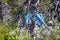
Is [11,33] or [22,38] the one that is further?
[11,33]

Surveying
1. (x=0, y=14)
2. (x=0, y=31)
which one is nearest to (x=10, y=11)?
(x=0, y=14)

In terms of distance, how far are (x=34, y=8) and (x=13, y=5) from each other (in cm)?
95

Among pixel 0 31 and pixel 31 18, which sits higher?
pixel 31 18

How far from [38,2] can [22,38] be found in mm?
442

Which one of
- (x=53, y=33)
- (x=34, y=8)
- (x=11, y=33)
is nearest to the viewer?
(x=34, y=8)

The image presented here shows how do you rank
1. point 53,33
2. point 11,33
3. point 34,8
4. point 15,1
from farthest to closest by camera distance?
point 15,1
point 53,33
point 11,33
point 34,8

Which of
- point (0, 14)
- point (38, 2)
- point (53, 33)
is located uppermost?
point (38, 2)

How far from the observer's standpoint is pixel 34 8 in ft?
8.80

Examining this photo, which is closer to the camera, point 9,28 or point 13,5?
point 9,28

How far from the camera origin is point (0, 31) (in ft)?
10.5

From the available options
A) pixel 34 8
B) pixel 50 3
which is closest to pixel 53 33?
pixel 50 3

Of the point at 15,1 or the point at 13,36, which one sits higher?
the point at 15,1

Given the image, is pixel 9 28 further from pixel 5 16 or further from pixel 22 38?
pixel 22 38

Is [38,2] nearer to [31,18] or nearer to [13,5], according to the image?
[31,18]
